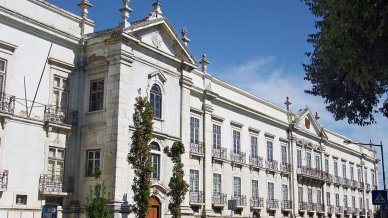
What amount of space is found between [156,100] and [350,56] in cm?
1505

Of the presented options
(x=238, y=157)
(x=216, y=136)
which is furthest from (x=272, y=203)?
(x=216, y=136)

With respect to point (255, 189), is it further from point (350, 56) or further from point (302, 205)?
point (350, 56)

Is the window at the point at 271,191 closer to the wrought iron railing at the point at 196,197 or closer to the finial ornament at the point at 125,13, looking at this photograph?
the wrought iron railing at the point at 196,197

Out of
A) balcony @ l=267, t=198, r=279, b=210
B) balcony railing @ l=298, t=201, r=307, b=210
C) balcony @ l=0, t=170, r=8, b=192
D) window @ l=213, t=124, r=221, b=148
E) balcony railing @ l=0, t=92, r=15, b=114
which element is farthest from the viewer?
balcony railing @ l=298, t=201, r=307, b=210

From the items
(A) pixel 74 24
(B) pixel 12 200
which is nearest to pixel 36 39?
(A) pixel 74 24

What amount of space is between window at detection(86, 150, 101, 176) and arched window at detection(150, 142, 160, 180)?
280 centimetres

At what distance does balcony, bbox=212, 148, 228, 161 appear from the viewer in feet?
105

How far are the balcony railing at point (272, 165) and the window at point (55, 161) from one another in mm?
17860

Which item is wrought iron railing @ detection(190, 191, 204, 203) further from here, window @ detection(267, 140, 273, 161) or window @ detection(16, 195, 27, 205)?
window @ detection(16, 195, 27, 205)

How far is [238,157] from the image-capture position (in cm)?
3441

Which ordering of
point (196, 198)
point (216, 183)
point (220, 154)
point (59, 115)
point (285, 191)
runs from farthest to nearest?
point (285, 191)
point (220, 154)
point (216, 183)
point (196, 198)
point (59, 115)

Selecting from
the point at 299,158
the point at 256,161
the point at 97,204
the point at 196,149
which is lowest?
the point at 97,204

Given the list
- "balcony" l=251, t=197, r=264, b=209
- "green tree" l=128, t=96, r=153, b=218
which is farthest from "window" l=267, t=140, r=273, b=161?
"green tree" l=128, t=96, r=153, b=218

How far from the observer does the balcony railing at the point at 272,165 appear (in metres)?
37.6
